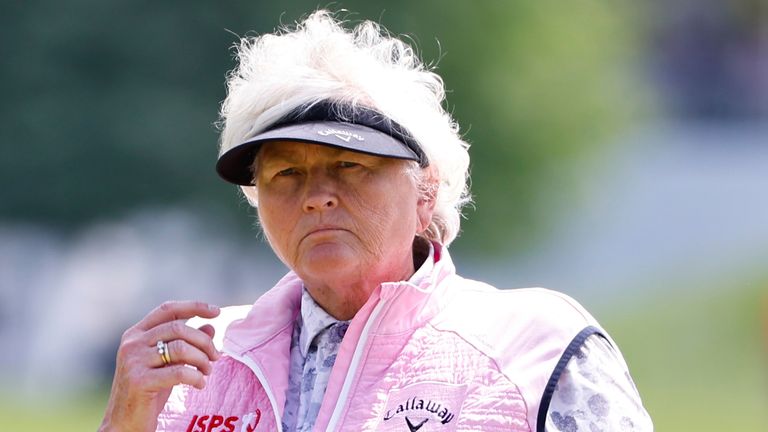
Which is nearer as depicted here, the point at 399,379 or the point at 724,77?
the point at 399,379

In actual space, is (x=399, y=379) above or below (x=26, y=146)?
below

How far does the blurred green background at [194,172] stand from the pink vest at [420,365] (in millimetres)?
12005

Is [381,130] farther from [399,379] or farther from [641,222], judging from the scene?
[641,222]

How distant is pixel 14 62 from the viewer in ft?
52.8

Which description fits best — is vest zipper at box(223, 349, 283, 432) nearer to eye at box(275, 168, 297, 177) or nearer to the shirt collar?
the shirt collar

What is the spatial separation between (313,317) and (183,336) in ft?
1.05

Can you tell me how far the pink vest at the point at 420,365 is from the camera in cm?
251

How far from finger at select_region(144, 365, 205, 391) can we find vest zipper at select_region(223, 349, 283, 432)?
0.15m

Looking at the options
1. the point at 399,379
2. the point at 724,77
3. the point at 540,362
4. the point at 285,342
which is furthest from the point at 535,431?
the point at 724,77

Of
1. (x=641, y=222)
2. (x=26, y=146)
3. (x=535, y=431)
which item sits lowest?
(x=641, y=222)

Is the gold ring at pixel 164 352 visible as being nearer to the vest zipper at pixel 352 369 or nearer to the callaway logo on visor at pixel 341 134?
the vest zipper at pixel 352 369

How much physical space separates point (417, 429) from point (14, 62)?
14.4m

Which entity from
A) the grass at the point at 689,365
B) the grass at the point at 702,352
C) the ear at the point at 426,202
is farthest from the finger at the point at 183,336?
the grass at the point at 702,352

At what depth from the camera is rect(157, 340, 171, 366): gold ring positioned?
2.66 metres
